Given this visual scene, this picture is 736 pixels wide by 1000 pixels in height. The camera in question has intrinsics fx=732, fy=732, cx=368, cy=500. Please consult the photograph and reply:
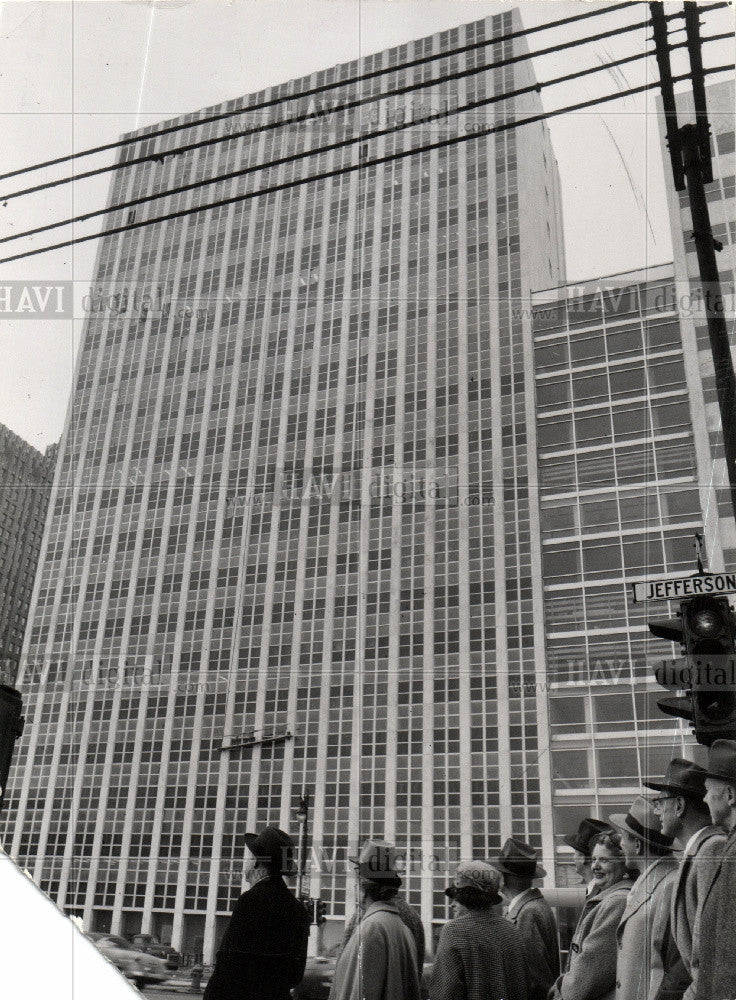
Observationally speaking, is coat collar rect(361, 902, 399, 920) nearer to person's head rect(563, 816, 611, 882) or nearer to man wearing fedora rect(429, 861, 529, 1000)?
man wearing fedora rect(429, 861, 529, 1000)

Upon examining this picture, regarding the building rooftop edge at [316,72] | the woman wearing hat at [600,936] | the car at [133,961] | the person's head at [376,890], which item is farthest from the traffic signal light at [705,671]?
the building rooftop edge at [316,72]

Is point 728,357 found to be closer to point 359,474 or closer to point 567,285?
Result: point 567,285

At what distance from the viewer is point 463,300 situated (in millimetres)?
4777

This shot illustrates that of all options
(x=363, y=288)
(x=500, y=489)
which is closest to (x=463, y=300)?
(x=363, y=288)

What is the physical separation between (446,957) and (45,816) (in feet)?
18.1

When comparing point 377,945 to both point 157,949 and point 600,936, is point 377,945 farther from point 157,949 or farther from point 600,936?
point 157,949

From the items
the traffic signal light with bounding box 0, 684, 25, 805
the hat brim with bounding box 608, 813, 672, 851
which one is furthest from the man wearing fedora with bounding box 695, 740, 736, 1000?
the traffic signal light with bounding box 0, 684, 25, 805

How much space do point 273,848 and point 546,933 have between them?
70cm

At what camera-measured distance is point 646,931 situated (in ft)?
5.05

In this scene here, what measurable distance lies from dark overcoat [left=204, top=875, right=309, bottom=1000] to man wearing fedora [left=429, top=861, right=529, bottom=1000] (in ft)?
1.00

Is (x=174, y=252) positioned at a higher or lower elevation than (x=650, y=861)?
higher

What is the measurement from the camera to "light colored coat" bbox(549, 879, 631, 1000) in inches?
62.7

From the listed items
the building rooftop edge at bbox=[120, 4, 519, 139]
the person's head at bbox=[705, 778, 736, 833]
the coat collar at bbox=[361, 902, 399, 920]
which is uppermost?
the building rooftop edge at bbox=[120, 4, 519, 139]

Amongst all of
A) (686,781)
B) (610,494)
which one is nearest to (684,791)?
(686,781)
